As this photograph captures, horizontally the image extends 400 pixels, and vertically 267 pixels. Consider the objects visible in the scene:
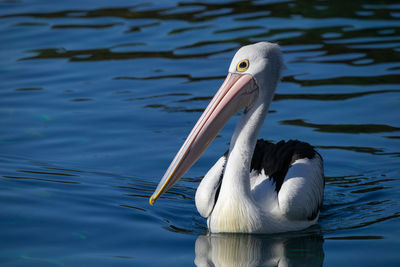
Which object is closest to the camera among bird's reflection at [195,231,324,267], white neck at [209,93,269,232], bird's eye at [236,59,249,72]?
bird's reflection at [195,231,324,267]

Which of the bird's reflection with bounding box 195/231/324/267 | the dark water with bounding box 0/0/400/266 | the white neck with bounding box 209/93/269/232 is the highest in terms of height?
the white neck with bounding box 209/93/269/232

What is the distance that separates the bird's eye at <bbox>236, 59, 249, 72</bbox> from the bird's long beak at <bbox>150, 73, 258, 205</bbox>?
46 millimetres

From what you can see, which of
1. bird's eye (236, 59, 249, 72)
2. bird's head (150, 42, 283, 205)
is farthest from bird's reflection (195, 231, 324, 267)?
bird's eye (236, 59, 249, 72)

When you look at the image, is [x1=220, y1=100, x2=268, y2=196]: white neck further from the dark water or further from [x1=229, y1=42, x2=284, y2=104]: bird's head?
the dark water

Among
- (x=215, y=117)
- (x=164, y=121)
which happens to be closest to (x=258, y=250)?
(x=215, y=117)

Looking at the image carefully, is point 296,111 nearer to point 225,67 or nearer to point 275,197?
A: point 225,67

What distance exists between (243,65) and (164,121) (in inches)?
120

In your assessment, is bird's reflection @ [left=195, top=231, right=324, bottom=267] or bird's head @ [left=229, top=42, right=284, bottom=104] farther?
bird's head @ [left=229, top=42, right=284, bottom=104]

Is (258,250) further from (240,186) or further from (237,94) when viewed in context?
(237,94)

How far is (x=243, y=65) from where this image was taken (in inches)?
200

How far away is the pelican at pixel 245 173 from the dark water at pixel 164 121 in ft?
0.47

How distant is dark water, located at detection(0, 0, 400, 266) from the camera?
16.4ft

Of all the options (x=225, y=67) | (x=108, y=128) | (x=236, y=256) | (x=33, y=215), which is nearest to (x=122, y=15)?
(x=225, y=67)

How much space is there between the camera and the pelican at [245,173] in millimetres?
4980
